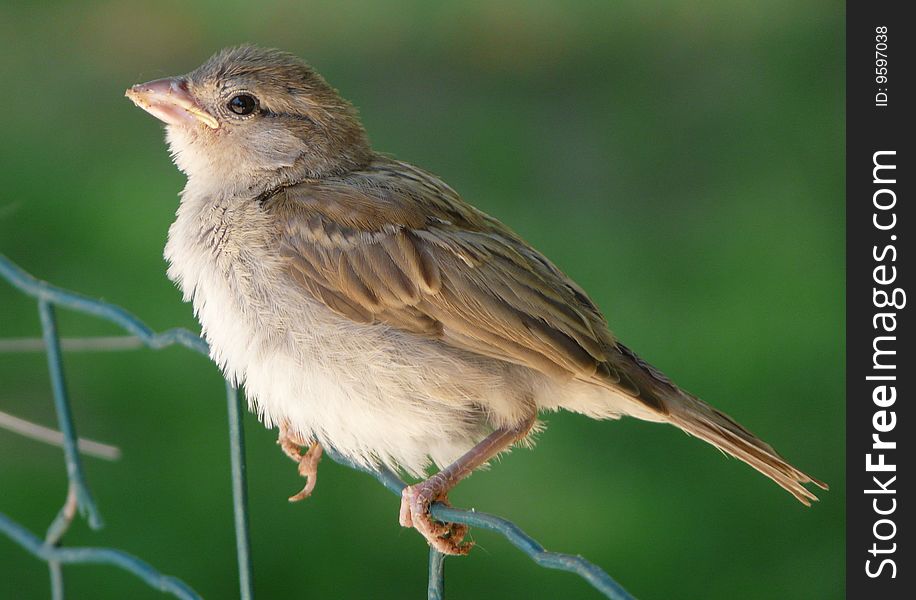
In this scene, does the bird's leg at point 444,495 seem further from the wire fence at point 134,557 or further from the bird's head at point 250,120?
the bird's head at point 250,120

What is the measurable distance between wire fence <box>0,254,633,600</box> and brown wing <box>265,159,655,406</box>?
16.2 inches

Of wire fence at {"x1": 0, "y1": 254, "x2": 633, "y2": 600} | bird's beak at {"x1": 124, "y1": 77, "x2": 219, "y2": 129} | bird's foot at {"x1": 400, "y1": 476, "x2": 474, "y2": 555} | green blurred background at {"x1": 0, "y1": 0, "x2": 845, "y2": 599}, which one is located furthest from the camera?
green blurred background at {"x1": 0, "y1": 0, "x2": 845, "y2": 599}

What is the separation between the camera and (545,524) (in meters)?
4.95

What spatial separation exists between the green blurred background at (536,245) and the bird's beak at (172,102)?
45 cm

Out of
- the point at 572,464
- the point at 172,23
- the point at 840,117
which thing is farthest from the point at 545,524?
the point at 172,23

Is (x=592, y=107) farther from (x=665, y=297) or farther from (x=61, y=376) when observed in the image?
(x=61, y=376)

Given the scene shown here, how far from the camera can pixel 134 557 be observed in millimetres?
2785

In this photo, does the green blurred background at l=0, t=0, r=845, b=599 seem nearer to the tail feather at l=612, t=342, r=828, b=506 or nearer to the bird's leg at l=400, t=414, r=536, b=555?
the bird's leg at l=400, t=414, r=536, b=555

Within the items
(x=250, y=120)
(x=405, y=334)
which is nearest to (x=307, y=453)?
(x=405, y=334)

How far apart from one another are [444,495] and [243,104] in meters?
1.22

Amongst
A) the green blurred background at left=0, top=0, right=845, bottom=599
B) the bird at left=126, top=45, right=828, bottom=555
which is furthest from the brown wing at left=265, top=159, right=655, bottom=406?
the green blurred background at left=0, top=0, right=845, bottom=599

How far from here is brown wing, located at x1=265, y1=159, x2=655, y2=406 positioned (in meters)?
3.10

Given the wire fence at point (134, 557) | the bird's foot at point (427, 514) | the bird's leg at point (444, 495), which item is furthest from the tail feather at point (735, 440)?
the wire fence at point (134, 557)

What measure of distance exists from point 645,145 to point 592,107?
1.48 feet
